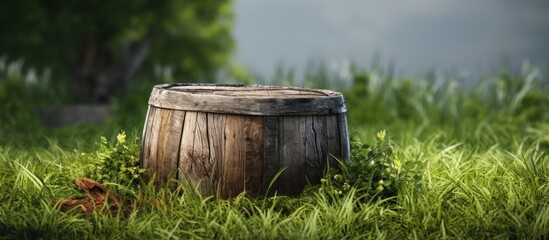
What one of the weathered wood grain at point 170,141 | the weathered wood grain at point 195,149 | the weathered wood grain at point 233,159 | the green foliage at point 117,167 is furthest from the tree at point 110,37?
→ the weathered wood grain at point 233,159

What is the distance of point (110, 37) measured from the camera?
10.3 meters

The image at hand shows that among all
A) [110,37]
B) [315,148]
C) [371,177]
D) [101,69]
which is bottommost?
[101,69]

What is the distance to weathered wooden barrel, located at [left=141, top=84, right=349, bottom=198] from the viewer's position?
11.3ft

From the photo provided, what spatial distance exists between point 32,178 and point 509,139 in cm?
411

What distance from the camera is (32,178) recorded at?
12.6 feet

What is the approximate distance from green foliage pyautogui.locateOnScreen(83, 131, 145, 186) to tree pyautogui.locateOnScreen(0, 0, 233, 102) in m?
5.86

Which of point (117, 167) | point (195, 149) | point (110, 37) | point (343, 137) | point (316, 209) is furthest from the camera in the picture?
point (110, 37)

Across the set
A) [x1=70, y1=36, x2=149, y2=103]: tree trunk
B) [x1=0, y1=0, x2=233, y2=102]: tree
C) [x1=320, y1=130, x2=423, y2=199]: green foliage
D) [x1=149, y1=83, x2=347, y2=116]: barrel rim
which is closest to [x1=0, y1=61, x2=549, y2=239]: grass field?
[x1=320, y1=130, x2=423, y2=199]: green foliage

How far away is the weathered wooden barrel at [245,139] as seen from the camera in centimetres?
344

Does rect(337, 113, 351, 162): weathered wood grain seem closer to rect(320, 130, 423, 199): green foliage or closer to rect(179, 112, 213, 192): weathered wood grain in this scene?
rect(320, 130, 423, 199): green foliage

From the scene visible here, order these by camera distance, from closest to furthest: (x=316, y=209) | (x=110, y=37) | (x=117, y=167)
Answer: (x=316, y=209) < (x=117, y=167) < (x=110, y=37)

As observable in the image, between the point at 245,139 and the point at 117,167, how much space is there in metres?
0.85

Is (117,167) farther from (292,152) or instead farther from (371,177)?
(371,177)

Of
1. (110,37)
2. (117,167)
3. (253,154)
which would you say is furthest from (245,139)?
(110,37)
